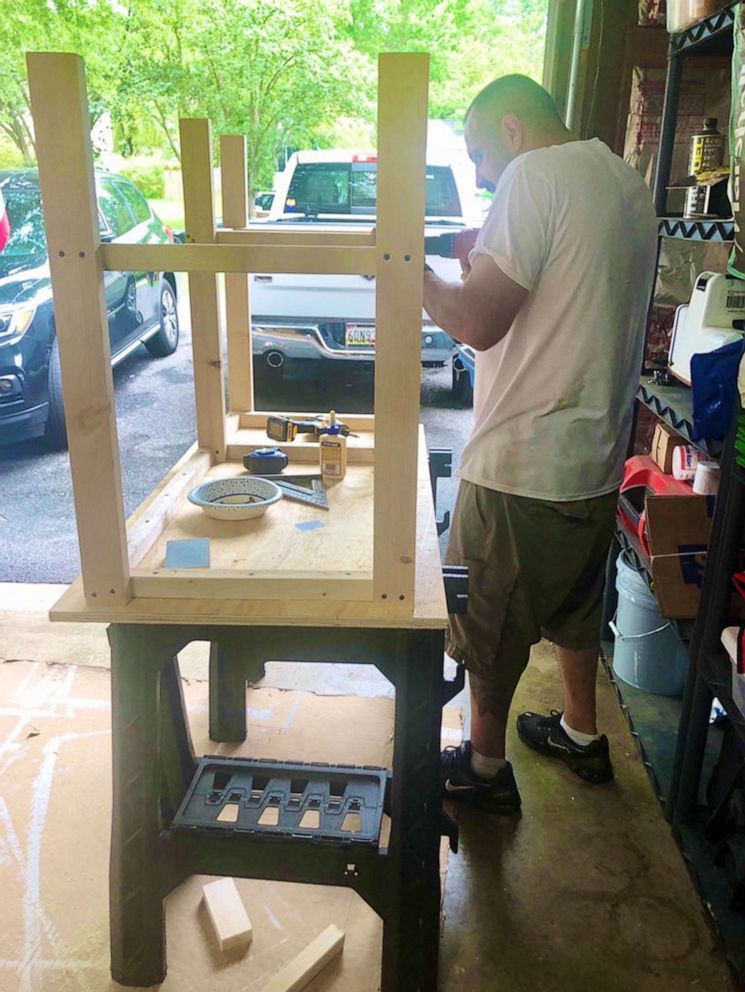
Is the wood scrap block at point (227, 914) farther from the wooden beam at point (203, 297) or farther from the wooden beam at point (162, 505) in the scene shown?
the wooden beam at point (203, 297)

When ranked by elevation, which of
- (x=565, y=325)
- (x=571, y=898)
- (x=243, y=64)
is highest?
(x=243, y=64)

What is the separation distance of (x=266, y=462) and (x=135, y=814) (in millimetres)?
821

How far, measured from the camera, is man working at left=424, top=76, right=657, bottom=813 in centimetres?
145

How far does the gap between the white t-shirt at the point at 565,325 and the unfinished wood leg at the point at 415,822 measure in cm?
48

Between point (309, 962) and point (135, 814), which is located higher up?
point (135, 814)

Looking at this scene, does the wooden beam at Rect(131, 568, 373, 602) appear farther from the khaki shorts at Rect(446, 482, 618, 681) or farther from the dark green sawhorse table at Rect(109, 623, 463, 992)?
the khaki shorts at Rect(446, 482, 618, 681)

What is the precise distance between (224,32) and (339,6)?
126 cm

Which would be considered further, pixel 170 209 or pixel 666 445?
pixel 170 209

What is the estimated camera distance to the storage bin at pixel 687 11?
1.74 meters

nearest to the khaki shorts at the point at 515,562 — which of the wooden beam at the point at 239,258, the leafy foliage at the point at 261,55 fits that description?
the wooden beam at the point at 239,258

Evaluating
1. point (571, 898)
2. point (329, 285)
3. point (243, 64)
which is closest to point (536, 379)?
point (571, 898)

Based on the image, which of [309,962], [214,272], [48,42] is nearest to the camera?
[214,272]

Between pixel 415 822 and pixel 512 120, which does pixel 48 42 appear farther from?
pixel 415 822

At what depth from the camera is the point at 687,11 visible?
181cm
